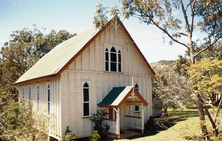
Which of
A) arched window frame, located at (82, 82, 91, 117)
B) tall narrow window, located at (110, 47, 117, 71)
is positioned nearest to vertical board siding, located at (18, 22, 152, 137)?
arched window frame, located at (82, 82, 91, 117)

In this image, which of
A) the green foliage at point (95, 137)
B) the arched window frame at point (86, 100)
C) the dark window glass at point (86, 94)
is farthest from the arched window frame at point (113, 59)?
the green foliage at point (95, 137)

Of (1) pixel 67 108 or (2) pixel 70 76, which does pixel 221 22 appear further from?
(1) pixel 67 108

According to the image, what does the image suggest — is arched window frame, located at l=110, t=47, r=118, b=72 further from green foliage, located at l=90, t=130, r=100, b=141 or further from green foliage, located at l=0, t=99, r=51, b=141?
green foliage, located at l=0, t=99, r=51, b=141

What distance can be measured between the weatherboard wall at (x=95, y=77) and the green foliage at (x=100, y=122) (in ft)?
1.41

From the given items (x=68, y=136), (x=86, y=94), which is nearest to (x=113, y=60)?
(x=86, y=94)

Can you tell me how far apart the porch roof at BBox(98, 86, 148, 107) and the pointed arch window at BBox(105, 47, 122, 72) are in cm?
197

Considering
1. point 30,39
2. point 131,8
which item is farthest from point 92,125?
point 30,39

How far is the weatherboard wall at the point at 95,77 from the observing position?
1504 centimetres

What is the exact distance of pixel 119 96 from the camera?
1570 centimetres

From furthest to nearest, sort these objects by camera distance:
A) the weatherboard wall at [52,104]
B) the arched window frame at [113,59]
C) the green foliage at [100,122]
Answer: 1. the arched window frame at [113,59]
2. the green foliage at [100,122]
3. the weatherboard wall at [52,104]

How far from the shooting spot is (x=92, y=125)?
15.8m

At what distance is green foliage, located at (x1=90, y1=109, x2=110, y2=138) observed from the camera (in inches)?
603

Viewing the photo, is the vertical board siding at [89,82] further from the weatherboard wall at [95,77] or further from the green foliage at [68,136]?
the green foliage at [68,136]

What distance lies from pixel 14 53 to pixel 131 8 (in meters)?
29.4
